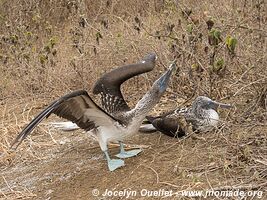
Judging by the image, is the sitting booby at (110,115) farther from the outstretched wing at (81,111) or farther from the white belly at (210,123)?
the white belly at (210,123)

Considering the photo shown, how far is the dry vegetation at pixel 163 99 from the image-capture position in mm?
3854

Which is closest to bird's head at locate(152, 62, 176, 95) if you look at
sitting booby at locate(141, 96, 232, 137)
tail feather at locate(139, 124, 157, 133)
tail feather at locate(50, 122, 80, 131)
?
sitting booby at locate(141, 96, 232, 137)

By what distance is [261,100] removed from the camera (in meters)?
4.38

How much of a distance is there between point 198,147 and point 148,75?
1832mm

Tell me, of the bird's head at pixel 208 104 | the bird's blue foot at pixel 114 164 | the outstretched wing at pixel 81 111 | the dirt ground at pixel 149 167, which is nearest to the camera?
the dirt ground at pixel 149 167

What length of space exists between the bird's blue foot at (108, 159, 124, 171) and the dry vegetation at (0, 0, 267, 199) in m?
0.06

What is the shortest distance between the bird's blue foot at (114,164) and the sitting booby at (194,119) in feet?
1.65

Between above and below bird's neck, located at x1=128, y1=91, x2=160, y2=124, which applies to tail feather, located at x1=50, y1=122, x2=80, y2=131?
below

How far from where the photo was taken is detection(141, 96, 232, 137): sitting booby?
4.28m

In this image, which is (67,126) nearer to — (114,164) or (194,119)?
(114,164)

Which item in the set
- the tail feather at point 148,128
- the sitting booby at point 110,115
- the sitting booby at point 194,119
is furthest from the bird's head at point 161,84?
the tail feather at point 148,128

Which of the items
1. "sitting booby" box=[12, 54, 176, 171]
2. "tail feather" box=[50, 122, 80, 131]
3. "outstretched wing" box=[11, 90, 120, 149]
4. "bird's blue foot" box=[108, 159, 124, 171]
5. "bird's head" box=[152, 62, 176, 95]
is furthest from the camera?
"tail feather" box=[50, 122, 80, 131]

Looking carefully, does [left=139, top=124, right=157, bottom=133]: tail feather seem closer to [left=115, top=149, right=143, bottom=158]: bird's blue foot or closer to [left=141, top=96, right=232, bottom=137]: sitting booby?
[left=141, top=96, right=232, bottom=137]: sitting booby

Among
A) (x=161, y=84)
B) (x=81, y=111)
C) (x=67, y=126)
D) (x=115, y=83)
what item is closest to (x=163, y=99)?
(x=115, y=83)
